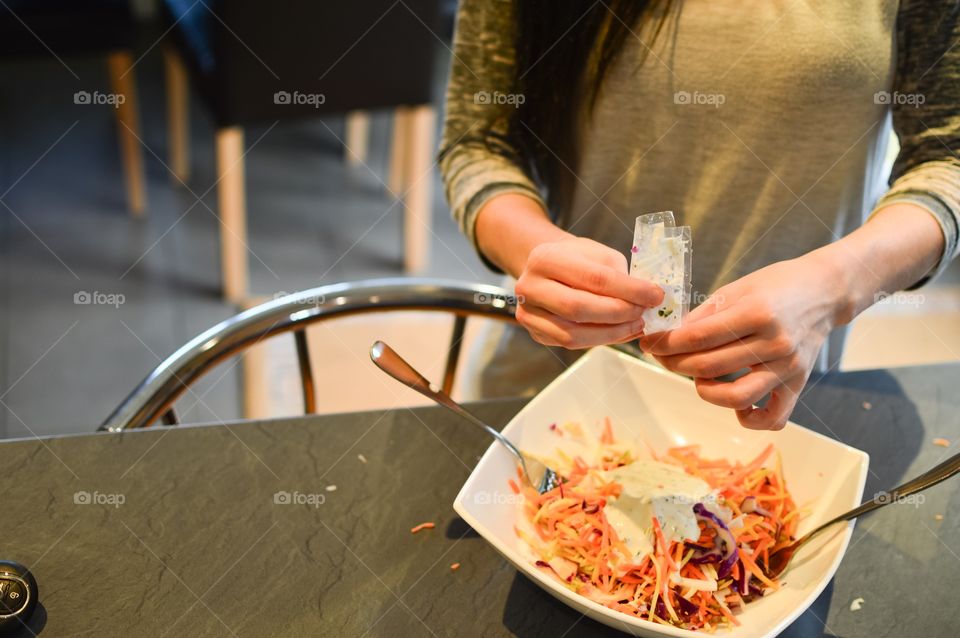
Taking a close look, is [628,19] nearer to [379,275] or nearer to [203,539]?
[203,539]

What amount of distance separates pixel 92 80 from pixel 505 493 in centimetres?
354

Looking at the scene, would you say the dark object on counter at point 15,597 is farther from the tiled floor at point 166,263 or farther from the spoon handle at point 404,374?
the tiled floor at point 166,263

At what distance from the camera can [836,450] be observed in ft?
2.95

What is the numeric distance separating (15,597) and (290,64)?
1.90m

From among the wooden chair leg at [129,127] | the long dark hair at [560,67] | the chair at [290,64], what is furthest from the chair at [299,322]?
the wooden chair leg at [129,127]

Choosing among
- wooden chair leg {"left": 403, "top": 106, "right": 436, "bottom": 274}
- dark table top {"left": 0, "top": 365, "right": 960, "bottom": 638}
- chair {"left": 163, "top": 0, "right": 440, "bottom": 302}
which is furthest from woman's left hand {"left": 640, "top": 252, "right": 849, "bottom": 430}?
wooden chair leg {"left": 403, "top": 106, "right": 436, "bottom": 274}

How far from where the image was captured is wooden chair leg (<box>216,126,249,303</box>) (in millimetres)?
2510

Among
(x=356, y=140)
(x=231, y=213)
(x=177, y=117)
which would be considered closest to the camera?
(x=231, y=213)

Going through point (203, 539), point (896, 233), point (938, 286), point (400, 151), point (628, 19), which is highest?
point (628, 19)

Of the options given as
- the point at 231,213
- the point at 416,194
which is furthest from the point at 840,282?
the point at 416,194

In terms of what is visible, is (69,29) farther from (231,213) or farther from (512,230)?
(512,230)

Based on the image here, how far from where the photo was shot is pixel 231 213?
261 centimetres

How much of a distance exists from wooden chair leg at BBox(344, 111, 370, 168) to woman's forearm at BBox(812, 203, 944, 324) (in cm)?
256

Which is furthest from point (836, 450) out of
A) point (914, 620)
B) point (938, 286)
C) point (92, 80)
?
point (92, 80)
